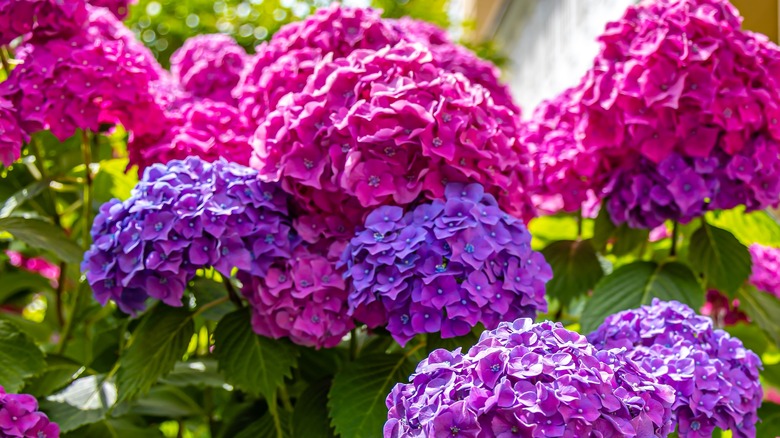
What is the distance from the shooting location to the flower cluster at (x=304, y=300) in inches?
71.4

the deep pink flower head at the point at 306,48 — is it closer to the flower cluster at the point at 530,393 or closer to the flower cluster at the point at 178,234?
the flower cluster at the point at 178,234

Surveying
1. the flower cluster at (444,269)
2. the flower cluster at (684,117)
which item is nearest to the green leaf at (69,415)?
the flower cluster at (444,269)

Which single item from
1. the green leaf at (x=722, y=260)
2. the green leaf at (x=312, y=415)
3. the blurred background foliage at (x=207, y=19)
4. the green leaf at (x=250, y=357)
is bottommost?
the blurred background foliage at (x=207, y=19)

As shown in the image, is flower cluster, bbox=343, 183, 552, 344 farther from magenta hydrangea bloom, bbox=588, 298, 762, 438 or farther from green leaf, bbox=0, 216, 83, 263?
green leaf, bbox=0, 216, 83, 263

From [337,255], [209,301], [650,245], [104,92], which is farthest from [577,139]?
[104,92]

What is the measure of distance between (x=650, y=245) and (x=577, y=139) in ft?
1.82

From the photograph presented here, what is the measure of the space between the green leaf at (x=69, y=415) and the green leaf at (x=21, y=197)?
1.47 feet

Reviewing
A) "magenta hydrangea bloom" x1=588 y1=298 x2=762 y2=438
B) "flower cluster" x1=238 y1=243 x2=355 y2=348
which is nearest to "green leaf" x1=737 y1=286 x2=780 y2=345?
"magenta hydrangea bloom" x1=588 y1=298 x2=762 y2=438

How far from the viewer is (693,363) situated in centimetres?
162

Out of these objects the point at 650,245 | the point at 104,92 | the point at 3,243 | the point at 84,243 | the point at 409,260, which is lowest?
the point at 3,243

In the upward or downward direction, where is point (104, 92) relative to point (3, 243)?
upward

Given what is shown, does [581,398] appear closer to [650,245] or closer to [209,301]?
[209,301]

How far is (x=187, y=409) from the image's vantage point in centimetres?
233

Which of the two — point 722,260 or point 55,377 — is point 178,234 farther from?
point 722,260
